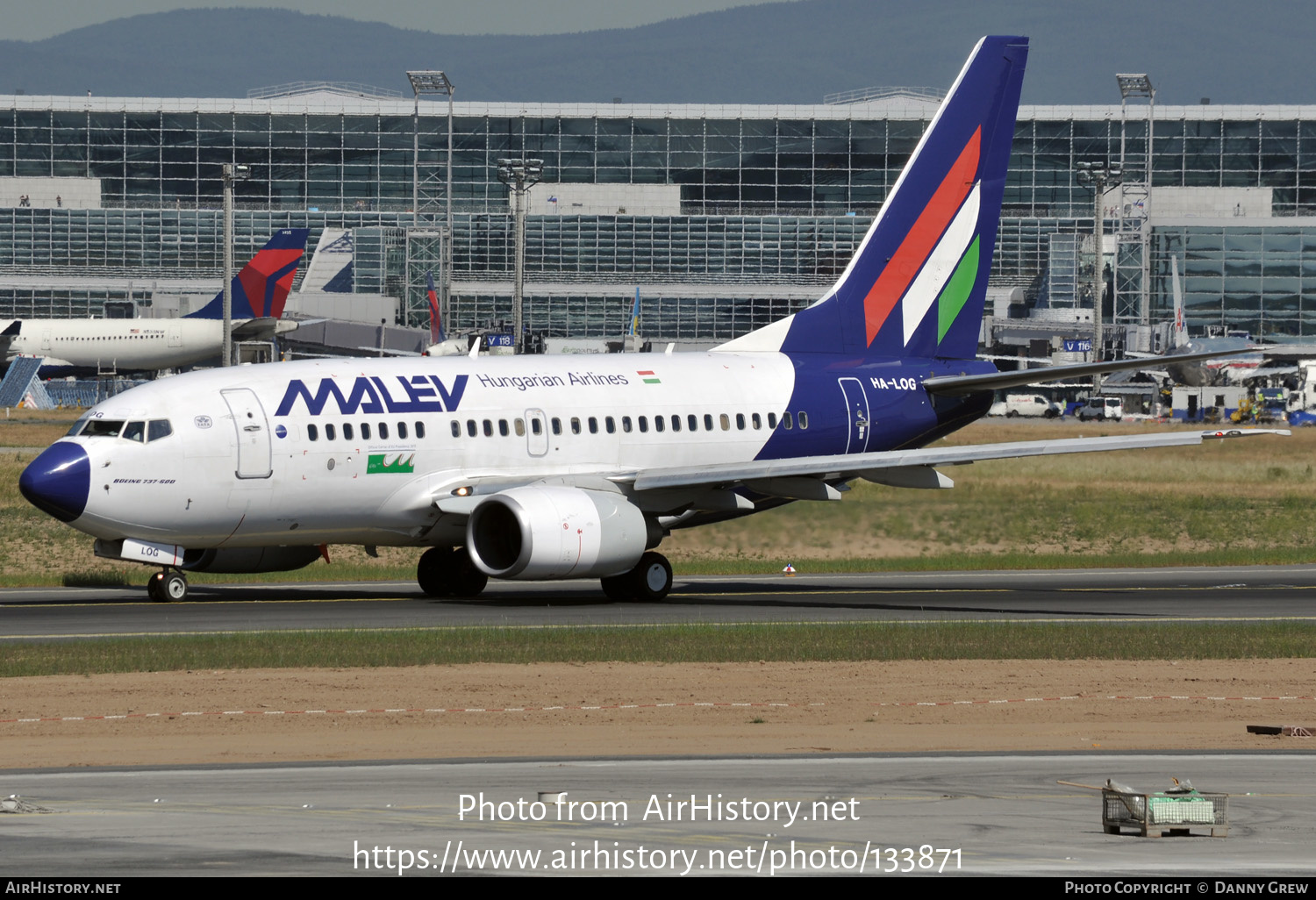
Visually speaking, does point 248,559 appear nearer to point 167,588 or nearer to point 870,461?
point 167,588

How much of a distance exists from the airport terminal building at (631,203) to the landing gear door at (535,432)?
446 ft

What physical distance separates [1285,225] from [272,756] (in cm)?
16583

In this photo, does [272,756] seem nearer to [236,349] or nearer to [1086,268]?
[236,349]

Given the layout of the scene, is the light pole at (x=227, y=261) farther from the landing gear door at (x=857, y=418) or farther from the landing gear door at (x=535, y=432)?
the landing gear door at (x=535, y=432)

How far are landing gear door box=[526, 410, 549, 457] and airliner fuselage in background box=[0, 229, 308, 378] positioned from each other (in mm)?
88602

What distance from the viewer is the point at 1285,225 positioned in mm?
169750

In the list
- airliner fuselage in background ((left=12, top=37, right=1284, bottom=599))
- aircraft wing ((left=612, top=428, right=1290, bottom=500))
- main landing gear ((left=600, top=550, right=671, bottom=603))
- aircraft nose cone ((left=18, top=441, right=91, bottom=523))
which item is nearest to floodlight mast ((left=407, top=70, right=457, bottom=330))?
airliner fuselage in background ((left=12, top=37, right=1284, bottom=599))

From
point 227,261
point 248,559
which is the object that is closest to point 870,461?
point 248,559

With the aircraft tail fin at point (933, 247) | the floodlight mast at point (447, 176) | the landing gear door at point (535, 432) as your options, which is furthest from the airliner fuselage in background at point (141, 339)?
the landing gear door at point (535, 432)

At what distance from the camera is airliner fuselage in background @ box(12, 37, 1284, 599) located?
31406 millimetres

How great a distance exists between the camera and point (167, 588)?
109 feet

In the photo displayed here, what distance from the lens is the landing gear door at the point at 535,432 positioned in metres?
34.5

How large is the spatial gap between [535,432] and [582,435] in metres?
1.07

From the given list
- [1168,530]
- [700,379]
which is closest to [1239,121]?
[1168,530]
